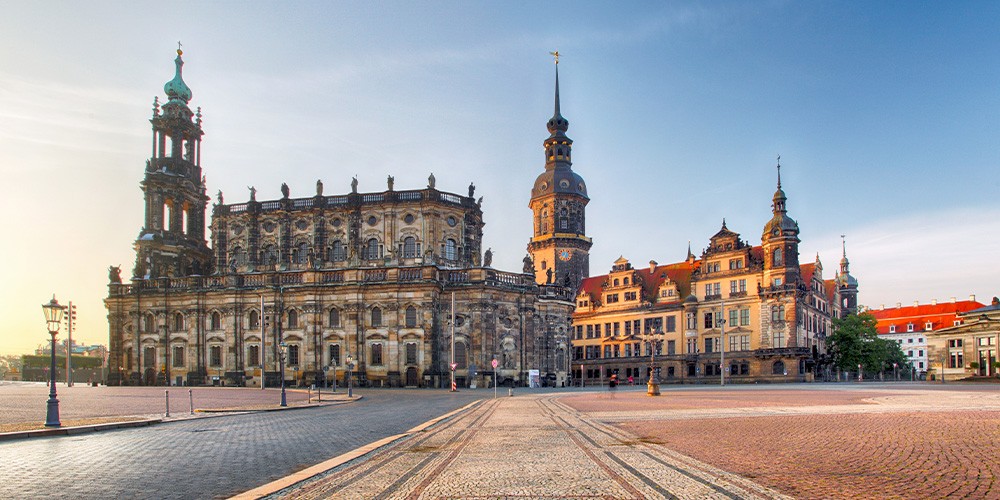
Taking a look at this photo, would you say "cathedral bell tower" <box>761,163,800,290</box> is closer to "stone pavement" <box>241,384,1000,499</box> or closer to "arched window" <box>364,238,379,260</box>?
"arched window" <box>364,238,379,260</box>

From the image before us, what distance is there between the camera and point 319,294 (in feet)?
234

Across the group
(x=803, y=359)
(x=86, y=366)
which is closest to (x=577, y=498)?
(x=803, y=359)

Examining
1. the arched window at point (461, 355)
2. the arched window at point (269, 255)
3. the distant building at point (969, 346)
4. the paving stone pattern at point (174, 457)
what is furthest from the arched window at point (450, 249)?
the distant building at point (969, 346)

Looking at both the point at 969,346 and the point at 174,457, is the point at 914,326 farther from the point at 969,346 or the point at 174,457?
the point at 174,457

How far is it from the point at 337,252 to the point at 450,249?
11.1 meters

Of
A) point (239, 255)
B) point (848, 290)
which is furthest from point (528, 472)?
point (848, 290)

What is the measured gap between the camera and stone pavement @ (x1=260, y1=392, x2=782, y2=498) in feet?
31.8

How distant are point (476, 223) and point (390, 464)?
66.0 meters

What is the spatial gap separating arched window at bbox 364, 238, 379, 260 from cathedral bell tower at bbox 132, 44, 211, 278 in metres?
20.2

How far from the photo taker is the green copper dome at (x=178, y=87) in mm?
84062

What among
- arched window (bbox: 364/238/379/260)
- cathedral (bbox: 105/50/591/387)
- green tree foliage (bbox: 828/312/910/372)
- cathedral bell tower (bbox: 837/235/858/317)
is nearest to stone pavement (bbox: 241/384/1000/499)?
cathedral (bbox: 105/50/591/387)

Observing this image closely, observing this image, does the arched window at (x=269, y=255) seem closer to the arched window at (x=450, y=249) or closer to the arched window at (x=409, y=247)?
the arched window at (x=409, y=247)

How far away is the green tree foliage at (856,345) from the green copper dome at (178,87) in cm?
7471

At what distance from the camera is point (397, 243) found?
7425 centimetres
